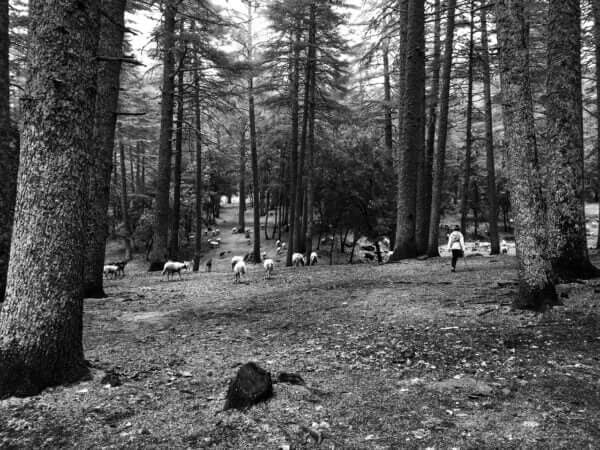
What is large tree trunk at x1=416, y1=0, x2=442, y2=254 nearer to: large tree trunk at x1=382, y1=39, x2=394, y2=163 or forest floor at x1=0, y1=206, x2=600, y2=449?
large tree trunk at x1=382, y1=39, x2=394, y2=163

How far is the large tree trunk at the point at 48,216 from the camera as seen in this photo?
3896 millimetres

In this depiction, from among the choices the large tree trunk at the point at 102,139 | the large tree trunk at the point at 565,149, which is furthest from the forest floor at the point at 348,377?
the large tree trunk at the point at 102,139

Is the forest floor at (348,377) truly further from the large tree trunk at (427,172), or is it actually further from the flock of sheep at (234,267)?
the large tree trunk at (427,172)

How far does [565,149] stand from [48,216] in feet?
28.6

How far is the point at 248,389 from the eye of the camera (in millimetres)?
3744

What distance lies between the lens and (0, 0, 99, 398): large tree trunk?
3.90m

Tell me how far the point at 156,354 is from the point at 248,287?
6137 mm

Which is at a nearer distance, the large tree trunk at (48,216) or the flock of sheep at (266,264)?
the large tree trunk at (48,216)

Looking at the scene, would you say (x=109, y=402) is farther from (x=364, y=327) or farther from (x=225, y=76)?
(x=225, y=76)

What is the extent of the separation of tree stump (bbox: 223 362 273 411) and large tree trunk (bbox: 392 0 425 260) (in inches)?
421

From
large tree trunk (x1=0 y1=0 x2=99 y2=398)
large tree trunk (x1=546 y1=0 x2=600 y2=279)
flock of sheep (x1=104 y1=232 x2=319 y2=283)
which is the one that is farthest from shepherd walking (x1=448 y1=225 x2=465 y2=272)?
large tree trunk (x1=0 y1=0 x2=99 y2=398)

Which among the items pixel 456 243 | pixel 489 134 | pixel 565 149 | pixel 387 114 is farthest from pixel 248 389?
pixel 387 114

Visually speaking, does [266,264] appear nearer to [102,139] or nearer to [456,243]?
[456,243]

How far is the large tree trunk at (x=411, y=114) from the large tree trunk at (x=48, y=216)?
36.8ft
